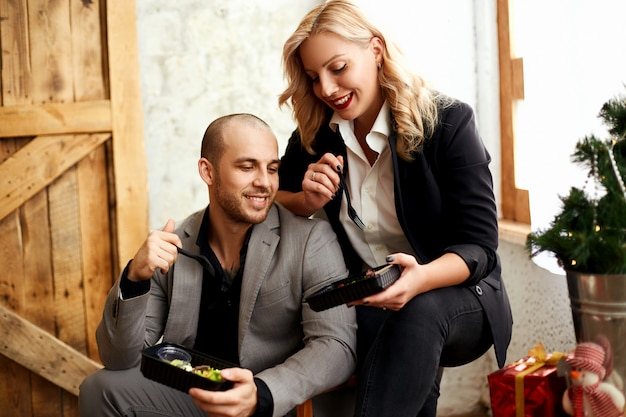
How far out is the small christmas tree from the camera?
4.91 ft

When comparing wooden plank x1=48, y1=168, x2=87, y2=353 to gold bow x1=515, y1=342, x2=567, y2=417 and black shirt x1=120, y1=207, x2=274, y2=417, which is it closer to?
black shirt x1=120, y1=207, x2=274, y2=417

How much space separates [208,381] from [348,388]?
1.73 ft

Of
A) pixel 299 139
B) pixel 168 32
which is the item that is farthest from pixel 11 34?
pixel 299 139

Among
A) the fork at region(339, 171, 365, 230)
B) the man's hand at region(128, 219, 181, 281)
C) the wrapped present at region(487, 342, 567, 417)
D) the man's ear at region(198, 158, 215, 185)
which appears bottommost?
the wrapped present at region(487, 342, 567, 417)

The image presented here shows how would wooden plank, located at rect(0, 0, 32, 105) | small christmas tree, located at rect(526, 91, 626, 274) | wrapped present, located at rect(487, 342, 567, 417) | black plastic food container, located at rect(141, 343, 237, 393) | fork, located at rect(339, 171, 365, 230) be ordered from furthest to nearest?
wooden plank, located at rect(0, 0, 32, 105), fork, located at rect(339, 171, 365, 230), wrapped present, located at rect(487, 342, 567, 417), black plastic food container, located at rect(141, 343, 237, 393), small christmas tree, located at rect(526, 91, 626, 274)

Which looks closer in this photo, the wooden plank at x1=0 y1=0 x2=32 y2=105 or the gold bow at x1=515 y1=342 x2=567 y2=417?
the gold bow at x1=515 y1=342 x2=567 y2=417

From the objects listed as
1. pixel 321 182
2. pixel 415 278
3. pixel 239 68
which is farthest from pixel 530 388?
pixel 239 68

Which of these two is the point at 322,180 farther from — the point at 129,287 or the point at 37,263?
the point at 37,263

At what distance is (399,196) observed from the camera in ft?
6.76

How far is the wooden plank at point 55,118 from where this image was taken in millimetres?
2934

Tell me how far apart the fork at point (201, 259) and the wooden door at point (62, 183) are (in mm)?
956

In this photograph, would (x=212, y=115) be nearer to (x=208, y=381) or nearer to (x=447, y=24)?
(x=447, y=24)

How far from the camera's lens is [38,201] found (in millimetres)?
3010

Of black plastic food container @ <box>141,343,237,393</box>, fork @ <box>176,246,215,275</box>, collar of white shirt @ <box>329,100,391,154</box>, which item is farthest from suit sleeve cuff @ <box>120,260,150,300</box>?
collar of white shirt @ <box>329,100,391,154</box>
